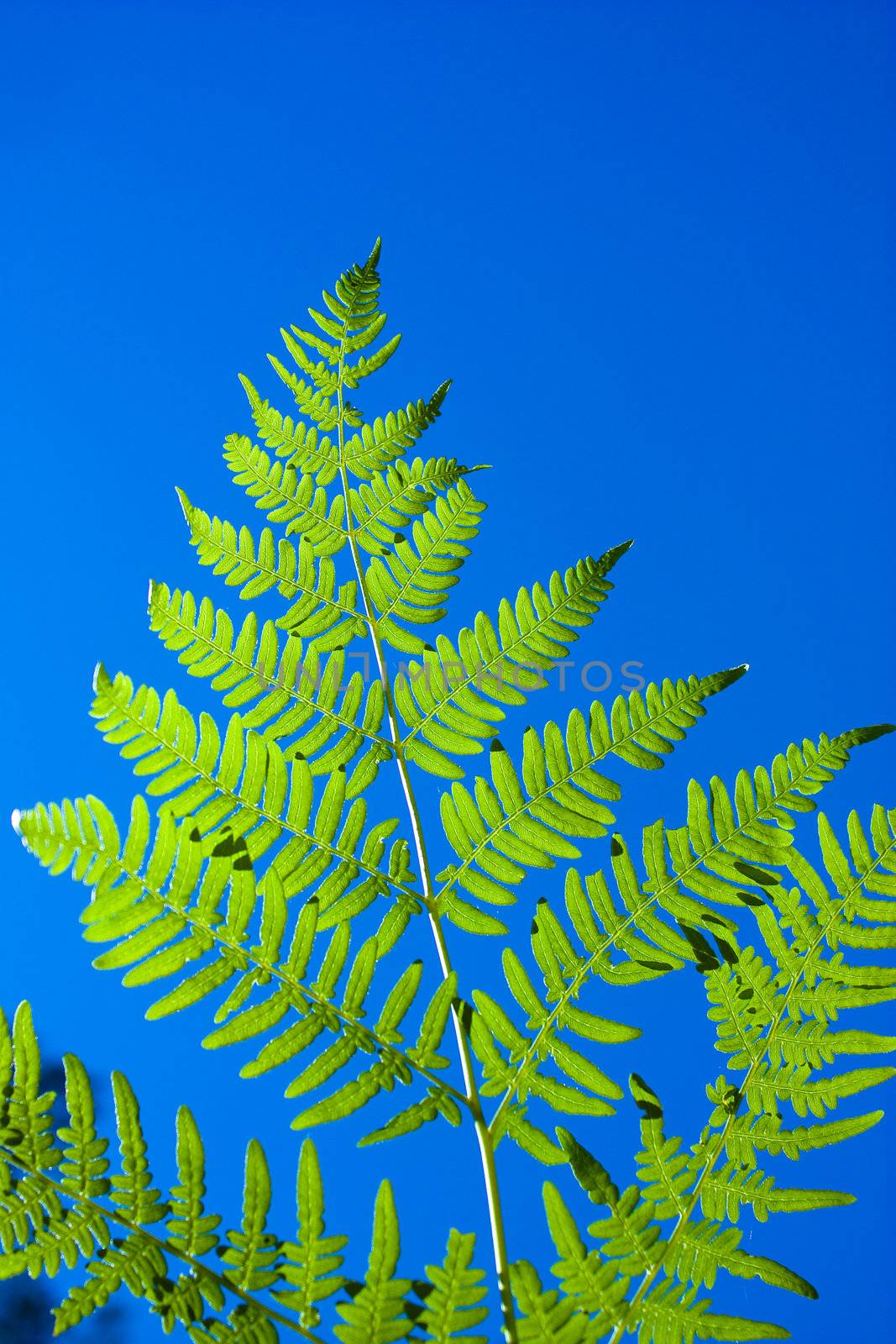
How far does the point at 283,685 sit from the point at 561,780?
0.13 m

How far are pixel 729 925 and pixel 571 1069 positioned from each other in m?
0.08

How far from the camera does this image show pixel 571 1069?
0.39m

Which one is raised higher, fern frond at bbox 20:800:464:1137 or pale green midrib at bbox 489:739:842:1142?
pale green midrib at bbox 489:739:842:1142

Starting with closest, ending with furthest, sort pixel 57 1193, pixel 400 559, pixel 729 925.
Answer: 1. pixel 57 1193
2. pixel 729 925
3. pixel 400 559

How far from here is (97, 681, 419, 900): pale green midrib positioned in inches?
14.9

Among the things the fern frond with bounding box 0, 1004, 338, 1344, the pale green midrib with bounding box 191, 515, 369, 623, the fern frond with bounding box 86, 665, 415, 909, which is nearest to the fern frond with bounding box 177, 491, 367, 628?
the pale green midrib with bounding box 191, 515, 369, 623

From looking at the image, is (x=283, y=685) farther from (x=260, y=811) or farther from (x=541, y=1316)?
(x=541, y=1316)

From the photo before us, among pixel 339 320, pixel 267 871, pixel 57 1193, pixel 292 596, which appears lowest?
pixel 57 1193

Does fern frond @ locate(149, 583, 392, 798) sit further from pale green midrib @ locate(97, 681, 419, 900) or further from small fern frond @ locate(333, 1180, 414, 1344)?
small fern frond @ locate(333, 1180, 414, 1344)

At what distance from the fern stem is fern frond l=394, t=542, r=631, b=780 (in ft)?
0.04

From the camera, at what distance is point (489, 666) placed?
487 millimetres

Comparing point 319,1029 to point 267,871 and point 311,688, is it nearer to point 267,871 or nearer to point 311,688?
point 267,871

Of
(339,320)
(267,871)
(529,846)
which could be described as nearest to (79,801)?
(267,871)

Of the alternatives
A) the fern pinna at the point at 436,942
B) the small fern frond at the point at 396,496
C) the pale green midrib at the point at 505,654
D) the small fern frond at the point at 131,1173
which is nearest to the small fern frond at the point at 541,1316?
the fern pinna at the point at 436,942
